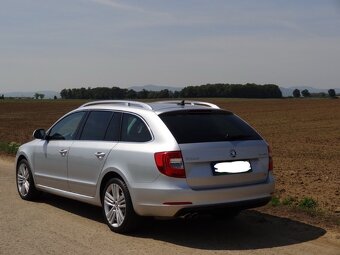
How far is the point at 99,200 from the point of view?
22.1ft

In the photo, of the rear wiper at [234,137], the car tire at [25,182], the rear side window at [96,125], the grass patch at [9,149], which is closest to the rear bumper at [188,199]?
the rear wiper at [234,137]

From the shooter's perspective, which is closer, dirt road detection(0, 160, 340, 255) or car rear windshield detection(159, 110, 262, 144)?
dirt road detection(0, 160, 340, 255)

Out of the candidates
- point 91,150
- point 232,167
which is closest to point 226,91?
point 91,150

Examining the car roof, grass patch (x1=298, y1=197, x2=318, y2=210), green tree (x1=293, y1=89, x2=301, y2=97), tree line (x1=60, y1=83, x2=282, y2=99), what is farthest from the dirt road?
green tree (x1=293, y1=89, x2=301, y2=97)

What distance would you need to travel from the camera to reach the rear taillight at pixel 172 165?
5.77m

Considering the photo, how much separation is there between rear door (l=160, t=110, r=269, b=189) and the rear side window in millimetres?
1002

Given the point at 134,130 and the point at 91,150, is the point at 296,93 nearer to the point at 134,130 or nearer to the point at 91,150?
the point at 91,150

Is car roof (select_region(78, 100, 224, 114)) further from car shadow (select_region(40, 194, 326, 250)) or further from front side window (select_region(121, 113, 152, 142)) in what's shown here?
car shadow (select_region(40, 194, 326, 250))

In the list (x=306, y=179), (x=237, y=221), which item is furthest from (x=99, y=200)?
→ (x=306, y=179)

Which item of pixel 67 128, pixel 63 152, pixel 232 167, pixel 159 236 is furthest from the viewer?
pixel 67 128

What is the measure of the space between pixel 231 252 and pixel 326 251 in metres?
0.99

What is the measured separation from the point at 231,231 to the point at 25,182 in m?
3.61

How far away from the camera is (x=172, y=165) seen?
5789mm

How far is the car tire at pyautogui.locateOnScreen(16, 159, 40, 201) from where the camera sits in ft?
27.6
